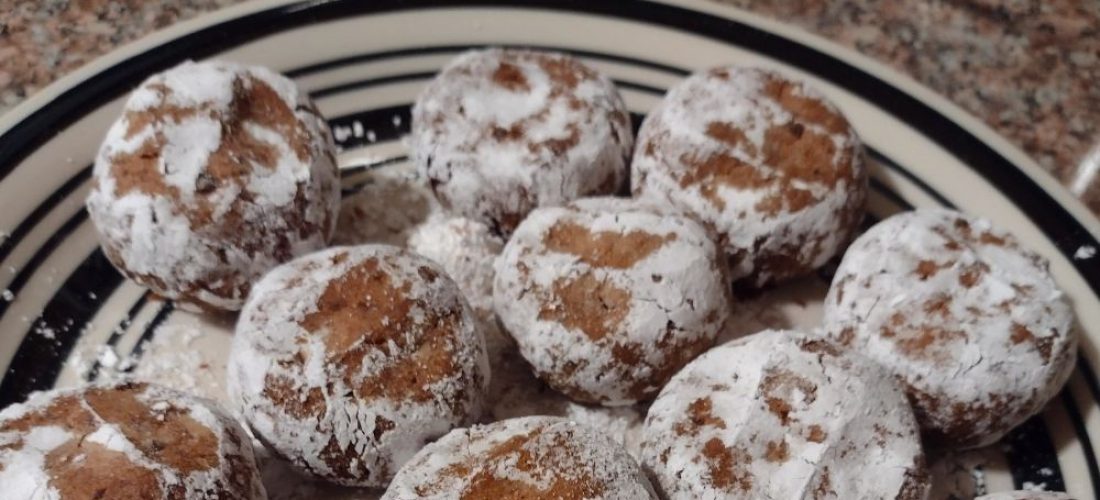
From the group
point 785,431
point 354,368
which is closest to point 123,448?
point 354,368

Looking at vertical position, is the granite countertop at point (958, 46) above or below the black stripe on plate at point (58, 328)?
above

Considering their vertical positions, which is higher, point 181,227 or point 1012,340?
point 181,227

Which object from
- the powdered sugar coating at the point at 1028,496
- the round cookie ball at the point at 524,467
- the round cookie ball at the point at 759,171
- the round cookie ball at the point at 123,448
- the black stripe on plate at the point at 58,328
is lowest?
the powdered sugar coating at the point at 1028,496

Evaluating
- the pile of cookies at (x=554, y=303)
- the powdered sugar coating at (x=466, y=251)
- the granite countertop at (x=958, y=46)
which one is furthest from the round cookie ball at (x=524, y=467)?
the granite countertop at (x=958, y=46)

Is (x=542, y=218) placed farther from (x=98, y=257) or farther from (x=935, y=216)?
(x=98, y=257)

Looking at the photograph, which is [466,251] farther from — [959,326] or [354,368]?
[959,326]

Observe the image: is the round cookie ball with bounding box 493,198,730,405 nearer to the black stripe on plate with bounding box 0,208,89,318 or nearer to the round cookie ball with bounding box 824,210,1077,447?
the round cookie ball with bounding box 824,210,1077,447

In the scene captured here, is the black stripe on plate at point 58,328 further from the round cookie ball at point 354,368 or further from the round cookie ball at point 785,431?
the round cookie ball at point 785,431

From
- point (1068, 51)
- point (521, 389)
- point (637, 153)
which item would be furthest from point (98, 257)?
point (1068, 51)
